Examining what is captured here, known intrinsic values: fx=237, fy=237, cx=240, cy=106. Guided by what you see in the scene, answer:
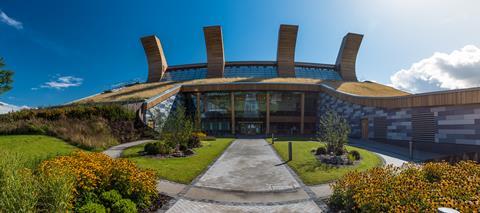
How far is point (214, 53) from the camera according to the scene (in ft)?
160

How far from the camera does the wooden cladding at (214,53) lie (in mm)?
47656

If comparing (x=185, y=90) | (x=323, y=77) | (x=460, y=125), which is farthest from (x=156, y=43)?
(x=460, y=125)

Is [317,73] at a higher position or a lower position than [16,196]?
higher

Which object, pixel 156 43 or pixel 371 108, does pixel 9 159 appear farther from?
pixel 156 43

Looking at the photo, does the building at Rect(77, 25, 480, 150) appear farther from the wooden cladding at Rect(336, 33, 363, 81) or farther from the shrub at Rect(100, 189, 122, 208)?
the shrub at Rect(100, 189, 122, 208)

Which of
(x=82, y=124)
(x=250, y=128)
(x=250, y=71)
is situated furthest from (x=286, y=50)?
(x=82, y=124)

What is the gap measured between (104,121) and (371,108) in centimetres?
2568

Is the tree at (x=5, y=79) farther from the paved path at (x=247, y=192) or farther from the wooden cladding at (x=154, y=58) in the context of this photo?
the paved path at (x=247, y=192)

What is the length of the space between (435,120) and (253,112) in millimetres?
23222

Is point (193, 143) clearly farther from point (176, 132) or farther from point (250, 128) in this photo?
point (250, 128)

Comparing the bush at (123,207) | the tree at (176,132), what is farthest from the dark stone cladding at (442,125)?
the bush at (123,207)

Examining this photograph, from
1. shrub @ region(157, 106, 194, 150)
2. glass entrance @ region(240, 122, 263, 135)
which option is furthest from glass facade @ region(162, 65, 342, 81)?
shrub @ region(157, 106, 194, 150)

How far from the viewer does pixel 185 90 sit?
35.4 metres

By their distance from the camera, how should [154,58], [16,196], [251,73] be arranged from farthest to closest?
[154,58] → [251,73] → [16,196]
